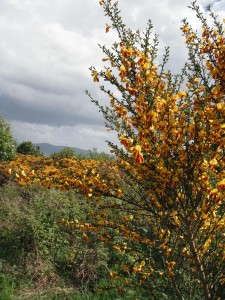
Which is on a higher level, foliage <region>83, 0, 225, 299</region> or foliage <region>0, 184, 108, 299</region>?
foliage <region>83, 0, 225, 299</region>

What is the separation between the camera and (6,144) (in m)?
18.1

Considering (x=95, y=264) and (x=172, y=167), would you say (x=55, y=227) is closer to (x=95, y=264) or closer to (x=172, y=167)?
(x=95, y=264)

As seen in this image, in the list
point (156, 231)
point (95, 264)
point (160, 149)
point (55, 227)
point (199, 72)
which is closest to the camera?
point (160, 149)

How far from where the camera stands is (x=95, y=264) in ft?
20.2

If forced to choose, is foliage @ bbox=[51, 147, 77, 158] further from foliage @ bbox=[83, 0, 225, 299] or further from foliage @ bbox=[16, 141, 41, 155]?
foliage @ bbox=[83, 0, 225, 299]

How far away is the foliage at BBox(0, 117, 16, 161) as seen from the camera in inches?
702

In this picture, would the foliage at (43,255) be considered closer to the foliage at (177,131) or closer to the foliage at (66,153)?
the foliage at (177,131)

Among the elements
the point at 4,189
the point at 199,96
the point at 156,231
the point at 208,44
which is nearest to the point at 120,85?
the point at 199,96

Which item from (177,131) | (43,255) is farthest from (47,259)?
(177,131)

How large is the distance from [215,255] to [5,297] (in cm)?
359

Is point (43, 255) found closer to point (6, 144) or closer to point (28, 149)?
point (6, 144)

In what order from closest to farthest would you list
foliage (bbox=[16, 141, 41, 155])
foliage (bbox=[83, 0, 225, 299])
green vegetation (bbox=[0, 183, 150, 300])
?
foliage (bbox=[83, 0, 225, 299]) → green vegetation (bbox=[0, 183, 150, 300]) → foliage (bbox=[16, 141, 41, 155])

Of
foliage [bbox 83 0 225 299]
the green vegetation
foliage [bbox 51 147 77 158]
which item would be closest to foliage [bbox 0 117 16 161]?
foliage [bbox 51 147 77 158]

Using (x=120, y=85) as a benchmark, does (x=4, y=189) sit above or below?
below
